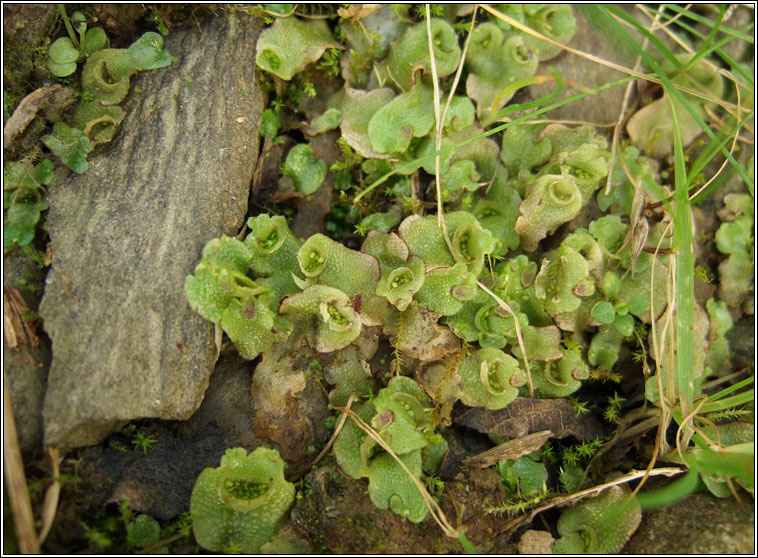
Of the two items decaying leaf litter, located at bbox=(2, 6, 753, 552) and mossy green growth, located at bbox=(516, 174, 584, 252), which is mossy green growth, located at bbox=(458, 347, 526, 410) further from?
mossy green growth, located at bbox=(516, 174, 584, 252)

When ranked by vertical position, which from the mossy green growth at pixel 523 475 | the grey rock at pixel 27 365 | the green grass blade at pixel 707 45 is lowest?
the mossy green growth at pixel 523 475

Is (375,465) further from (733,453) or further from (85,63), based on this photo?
(85,63)

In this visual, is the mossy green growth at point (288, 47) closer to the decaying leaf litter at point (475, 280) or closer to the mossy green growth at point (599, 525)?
the decaying leaf litter at point (475, 280)

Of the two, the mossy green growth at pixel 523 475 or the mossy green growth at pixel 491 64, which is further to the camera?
the mossy green growth at pixel 491 64

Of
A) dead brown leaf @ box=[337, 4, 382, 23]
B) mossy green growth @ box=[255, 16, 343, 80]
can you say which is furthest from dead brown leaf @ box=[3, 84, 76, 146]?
dead brown leaf @ box=[337, 4, 382, 23]

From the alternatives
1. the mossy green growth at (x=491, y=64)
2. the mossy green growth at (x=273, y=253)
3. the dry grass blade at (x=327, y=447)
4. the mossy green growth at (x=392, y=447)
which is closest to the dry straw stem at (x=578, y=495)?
the mossy green growth at (x=392, y=447)

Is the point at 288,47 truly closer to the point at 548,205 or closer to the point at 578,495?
the point at 548,205

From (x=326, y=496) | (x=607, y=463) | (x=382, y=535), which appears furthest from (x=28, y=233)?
(x=607, y=463)
